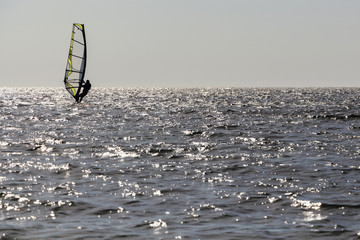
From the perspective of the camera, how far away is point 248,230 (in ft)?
34.4

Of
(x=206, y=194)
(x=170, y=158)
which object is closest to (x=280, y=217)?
(x=206, y=194)

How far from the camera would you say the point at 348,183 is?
595 inches

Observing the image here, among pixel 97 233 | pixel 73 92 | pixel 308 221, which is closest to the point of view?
pixel 97 233

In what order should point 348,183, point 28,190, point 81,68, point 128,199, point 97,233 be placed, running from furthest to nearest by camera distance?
point 81,68, point 348,183, point 28,190, point 128,199, point 97,233

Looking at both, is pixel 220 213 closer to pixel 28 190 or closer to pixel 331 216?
pixel 331 216

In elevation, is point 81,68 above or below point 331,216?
above

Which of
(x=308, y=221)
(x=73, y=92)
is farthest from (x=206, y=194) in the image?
(x=73, y=92)

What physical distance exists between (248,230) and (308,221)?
143 cm

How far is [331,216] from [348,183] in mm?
3817

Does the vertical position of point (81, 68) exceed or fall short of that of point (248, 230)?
it exceeds it

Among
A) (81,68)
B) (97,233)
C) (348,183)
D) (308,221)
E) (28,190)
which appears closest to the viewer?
(97,233)

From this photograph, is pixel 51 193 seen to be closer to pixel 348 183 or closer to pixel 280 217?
pixel 280 217

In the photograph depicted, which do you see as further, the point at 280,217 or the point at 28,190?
the point at 28,190

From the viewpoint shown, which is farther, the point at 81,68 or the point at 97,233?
the point at 81,68
